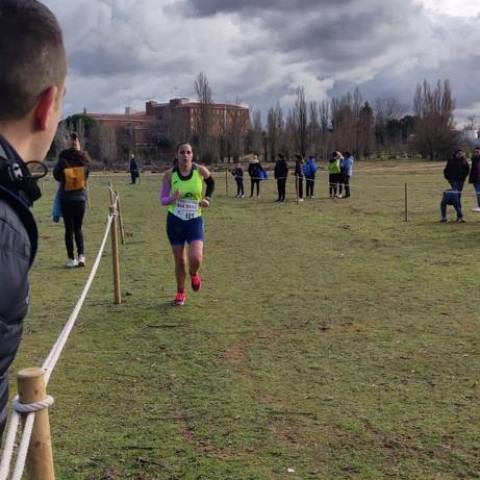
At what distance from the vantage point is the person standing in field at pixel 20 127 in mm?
1231

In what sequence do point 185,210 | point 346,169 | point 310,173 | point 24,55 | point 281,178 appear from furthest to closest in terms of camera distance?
point 310,173 → point 346,169 → point 281,178 → point 185,210 → point 24,55

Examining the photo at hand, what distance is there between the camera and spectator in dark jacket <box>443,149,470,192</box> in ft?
55.0

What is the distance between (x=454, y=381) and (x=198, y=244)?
11.4 ft

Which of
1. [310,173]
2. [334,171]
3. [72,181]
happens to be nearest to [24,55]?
[72,181]

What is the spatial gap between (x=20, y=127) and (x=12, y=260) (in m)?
0.34

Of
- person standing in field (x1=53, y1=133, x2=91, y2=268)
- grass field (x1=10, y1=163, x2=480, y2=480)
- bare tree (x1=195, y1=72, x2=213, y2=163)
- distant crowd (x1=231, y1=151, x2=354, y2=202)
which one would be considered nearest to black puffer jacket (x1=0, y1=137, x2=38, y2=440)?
grass field (x1=10, y1=163, x2=480, y2=480)

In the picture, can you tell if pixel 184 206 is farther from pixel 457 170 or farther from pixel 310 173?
pixel 310 173

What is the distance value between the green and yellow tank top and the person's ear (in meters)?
5.93

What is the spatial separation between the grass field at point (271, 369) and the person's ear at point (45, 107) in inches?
108

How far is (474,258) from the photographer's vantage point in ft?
34.9

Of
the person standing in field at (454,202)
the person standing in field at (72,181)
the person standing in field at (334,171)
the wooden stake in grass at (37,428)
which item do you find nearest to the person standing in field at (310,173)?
the person standing in field at (334,171)

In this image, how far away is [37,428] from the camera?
207 cm

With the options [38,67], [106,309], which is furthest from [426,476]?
[106,309]

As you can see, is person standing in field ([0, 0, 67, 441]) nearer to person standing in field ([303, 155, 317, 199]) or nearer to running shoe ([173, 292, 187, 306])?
running shoe ([173, 292, 187, 306])
